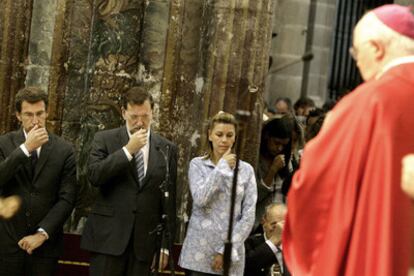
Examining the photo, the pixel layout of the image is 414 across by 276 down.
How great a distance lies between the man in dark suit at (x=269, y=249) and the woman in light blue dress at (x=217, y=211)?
0.49 feet

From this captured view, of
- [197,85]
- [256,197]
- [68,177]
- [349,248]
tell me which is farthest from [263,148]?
[349,248]

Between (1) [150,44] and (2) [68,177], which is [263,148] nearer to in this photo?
(1) [150,44]

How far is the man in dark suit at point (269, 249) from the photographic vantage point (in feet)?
24.4

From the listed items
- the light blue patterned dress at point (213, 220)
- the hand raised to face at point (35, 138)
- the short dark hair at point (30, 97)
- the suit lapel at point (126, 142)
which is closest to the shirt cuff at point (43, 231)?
the hand raised to face at point (35, 138)

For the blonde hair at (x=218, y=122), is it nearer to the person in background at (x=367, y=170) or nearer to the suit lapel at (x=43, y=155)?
the suit lapel at (x=43, y=155)

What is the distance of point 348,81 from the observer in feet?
55.1

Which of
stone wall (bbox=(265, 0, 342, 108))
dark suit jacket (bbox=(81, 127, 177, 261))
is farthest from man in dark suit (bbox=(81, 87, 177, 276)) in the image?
stone wall (bbox=(265, 0, 342, 108))

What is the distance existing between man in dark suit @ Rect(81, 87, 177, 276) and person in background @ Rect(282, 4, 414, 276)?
2.35 m

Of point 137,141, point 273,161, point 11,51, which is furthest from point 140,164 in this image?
point 11,51

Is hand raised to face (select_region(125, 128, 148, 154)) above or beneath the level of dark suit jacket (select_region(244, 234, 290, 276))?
above

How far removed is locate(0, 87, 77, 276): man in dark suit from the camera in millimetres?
7250

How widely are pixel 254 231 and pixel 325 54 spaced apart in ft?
27.8

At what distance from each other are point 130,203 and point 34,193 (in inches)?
24.8

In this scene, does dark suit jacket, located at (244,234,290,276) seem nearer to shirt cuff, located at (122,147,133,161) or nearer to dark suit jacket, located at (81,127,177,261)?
dark suit jacket, located at (81,127,177,261)
